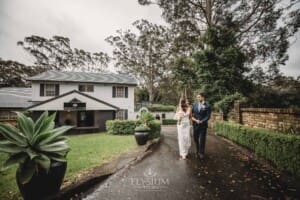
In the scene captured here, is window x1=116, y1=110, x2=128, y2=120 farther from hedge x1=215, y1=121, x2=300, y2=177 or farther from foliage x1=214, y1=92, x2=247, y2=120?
hedge x1=215, y1=121, x2=300, y2=177

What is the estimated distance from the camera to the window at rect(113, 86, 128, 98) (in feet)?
64.4

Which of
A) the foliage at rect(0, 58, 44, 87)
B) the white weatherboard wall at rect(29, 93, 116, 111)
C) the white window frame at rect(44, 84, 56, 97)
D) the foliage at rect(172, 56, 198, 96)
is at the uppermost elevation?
the foliage at rect(0, 58, 44, 87)

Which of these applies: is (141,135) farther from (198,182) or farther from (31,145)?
(31,145)

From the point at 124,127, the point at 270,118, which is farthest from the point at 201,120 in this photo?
the point at 124,127

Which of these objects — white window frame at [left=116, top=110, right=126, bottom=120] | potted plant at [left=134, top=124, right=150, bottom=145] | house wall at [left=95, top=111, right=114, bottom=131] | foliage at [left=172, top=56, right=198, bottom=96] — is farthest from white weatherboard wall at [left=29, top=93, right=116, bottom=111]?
potted plant at [left=134, top=124, right=150, bottom=145]

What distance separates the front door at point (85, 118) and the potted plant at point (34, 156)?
16972 mm

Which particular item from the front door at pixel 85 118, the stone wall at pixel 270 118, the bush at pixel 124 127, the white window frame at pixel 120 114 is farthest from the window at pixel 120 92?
the stone wall at pixel 270 118

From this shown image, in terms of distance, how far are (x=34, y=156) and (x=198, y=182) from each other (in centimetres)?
313

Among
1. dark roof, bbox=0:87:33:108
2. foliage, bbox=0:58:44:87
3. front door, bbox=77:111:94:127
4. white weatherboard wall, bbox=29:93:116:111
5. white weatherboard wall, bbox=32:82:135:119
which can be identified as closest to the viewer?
white weatherboard wall, bbox=29:93:116:111

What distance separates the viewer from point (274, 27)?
12.1 meters

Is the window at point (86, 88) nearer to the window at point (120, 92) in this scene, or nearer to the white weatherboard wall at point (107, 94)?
the white weatherboard wall at point (107, 94)

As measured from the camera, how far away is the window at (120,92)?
64.4ft

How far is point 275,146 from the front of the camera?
4.18 m

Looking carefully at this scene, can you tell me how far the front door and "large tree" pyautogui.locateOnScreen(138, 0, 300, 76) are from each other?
13.6m
